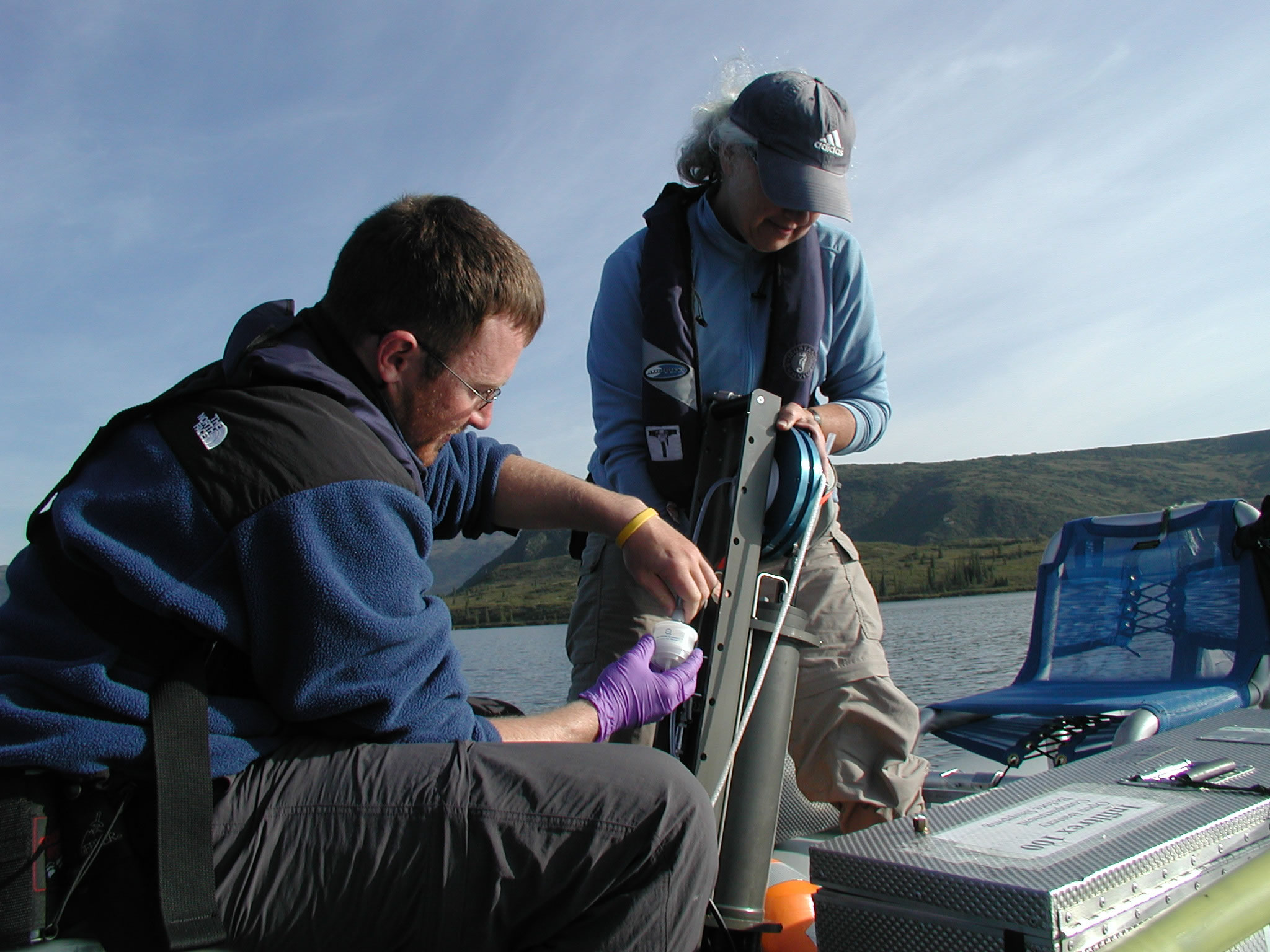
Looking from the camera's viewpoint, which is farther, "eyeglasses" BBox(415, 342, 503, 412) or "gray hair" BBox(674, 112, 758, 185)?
"gray hair" BBox(674, 112, 758, 185)

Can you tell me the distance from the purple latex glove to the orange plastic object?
0.58m

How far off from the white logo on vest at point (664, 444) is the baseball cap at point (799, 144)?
781 mm

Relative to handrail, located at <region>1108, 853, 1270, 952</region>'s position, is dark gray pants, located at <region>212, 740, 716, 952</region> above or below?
above

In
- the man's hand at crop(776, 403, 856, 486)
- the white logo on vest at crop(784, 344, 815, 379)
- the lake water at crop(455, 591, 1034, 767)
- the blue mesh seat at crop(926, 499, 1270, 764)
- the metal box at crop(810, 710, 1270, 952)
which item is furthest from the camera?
the lake water at crop(455, 591, 1034, 767)

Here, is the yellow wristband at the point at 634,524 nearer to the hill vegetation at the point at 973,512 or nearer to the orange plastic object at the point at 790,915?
the orange plastic object at the point at 790,915

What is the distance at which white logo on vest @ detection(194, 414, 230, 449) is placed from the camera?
54.6 inches

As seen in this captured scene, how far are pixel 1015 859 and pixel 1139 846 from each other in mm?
269

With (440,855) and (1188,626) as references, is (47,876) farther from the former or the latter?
(1188,626)

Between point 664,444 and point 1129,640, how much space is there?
11.0 ft

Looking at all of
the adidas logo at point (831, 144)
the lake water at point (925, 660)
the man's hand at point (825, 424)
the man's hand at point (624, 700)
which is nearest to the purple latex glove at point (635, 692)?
the man's hand at point (624, 700)

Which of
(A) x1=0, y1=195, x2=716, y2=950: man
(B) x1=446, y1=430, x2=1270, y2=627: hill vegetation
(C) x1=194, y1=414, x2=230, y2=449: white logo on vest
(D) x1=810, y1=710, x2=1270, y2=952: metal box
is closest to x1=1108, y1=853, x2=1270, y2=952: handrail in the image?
(D) x1=810, y1=710, x2=1270, y2=952: metal box

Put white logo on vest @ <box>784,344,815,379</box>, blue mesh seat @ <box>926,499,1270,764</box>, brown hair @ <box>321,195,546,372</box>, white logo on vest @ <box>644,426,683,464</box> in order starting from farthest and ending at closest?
blue mesh seat @ <box>926,499,1270,764</box> < white logo on vest @ <box>784,344,815,379</box> < white logo on vest @ <box>644,426,683,464</box> < brown hair @ <box>321,195,546,372</box>

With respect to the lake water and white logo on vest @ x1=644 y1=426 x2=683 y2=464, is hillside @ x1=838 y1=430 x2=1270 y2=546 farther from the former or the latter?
white logo on vest @ x1=644 y1=426 x2=683 y2=464

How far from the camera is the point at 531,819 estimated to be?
1.42 m
